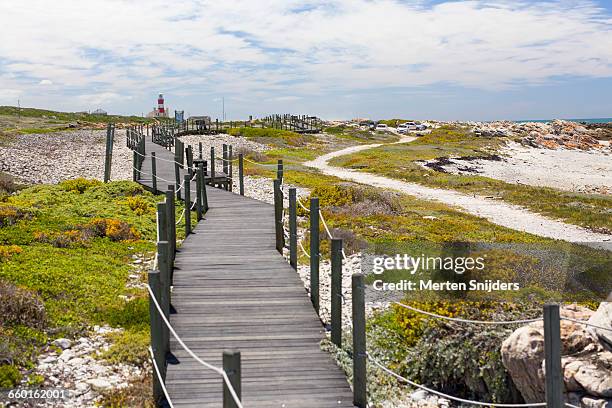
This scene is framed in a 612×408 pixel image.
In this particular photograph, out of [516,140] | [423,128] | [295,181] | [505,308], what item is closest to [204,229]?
[505,308]

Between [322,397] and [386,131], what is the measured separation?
372 ft


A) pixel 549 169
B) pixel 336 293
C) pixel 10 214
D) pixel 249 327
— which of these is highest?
pixel 10 214

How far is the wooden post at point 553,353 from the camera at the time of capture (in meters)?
4.90

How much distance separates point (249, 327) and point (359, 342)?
2.53 metres

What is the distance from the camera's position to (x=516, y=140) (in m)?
94.2

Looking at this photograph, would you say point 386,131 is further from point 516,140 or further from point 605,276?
point 605,276

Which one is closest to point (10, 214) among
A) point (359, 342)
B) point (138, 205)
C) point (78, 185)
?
point (138, 205)

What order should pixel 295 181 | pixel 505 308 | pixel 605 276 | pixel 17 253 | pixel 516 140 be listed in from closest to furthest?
pixel 505 308 < pixel 605 276 < pixel 17 253 < pixel 295 181 < pixel 516 140

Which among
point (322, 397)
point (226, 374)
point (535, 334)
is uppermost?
point (226, 374)

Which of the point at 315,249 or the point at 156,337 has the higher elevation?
the point at 315,249

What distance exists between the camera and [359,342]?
7.03 metres

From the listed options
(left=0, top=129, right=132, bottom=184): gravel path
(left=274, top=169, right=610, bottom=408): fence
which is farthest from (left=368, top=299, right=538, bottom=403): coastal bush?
(left=0, top=129, right=132, bottom=184): gravel path

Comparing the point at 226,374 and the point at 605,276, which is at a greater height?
the point at 226,374

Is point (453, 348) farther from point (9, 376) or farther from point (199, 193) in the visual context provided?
point (199, 193)
